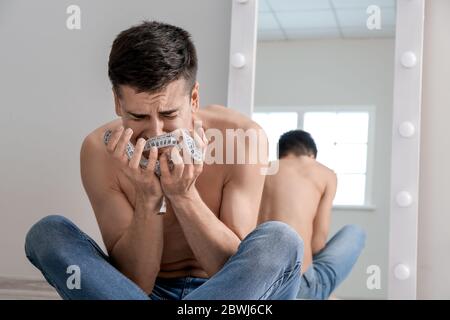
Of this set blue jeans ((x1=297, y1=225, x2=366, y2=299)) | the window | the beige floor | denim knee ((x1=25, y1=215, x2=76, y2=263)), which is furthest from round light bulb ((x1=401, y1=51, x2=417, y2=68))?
the beige floor

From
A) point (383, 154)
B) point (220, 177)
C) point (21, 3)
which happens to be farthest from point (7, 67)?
point (383, 154)

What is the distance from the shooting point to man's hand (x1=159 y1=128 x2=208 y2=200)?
1100mm

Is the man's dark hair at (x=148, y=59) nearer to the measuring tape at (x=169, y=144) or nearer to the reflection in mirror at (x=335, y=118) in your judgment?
the measuring tape at (x=169, y=144)

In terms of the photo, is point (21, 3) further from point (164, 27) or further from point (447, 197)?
point (447, 197)

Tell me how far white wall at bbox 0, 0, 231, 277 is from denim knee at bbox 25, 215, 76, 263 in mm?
584

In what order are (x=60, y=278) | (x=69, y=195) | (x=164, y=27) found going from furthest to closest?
1. (x=69, y=195)
2. (x=164, y=27)
3. (x=60, y=278)

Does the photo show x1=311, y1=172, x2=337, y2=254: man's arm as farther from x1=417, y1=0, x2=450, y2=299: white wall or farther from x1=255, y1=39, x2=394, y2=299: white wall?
x1=417, y1=0, x2=450, y2=299: white wall

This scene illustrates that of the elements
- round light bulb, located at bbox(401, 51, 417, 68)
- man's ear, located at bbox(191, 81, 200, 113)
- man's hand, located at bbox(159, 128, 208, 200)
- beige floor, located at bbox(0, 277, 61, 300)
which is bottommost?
beige floor, located at bbox(0, 277, 61, 300)

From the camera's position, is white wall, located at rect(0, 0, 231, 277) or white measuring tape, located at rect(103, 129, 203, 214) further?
white wall, located at rect(0, 0, 231, 277)

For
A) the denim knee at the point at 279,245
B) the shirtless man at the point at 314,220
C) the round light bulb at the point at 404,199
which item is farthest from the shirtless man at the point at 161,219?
the round light bulb at the point at 404,199

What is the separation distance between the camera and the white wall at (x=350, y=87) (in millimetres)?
1550

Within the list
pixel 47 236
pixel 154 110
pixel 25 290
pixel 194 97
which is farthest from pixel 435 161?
pixel 25 290

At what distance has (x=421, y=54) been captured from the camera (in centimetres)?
158

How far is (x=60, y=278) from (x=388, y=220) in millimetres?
827
